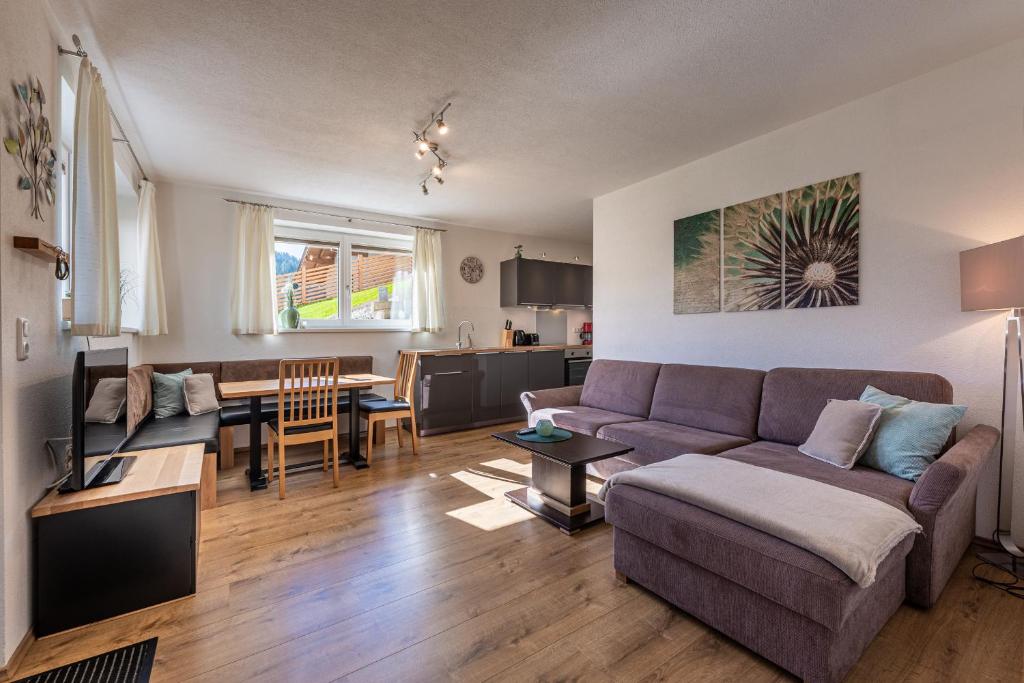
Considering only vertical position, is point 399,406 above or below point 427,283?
below

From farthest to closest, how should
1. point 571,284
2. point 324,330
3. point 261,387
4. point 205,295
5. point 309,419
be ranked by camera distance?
point 571,284 < point 324,330 < point 205,295 < point 261,387 < point 309,419

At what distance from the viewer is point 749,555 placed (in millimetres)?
1475

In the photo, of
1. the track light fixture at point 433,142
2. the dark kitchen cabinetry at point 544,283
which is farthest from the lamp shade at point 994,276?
the dark kitchen cabinetry at point 544,283

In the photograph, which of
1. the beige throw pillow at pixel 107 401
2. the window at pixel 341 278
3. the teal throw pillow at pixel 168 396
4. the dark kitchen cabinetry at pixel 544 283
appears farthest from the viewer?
the dark kitchen cabinetry at pixel 544 283

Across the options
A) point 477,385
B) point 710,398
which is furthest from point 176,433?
point 710,398

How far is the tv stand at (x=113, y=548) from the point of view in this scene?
166 centimetres

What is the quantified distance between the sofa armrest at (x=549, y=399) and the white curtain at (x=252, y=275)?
269cm

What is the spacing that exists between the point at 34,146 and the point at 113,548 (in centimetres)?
159

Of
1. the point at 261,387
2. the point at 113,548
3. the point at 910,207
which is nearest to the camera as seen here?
the point at 113,548

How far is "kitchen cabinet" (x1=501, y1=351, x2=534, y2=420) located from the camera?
5.35m

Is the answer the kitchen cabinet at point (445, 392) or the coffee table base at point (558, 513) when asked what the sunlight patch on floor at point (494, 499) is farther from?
the kitchen cabinet at point (445, 392)

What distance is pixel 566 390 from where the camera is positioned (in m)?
4.18

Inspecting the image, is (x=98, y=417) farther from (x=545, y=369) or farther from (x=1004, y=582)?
(x=545, y=369)

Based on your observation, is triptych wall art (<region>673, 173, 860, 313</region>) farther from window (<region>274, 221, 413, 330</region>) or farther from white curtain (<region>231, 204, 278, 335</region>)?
white curtain (<region>231, 204, 278, 335</region>)
